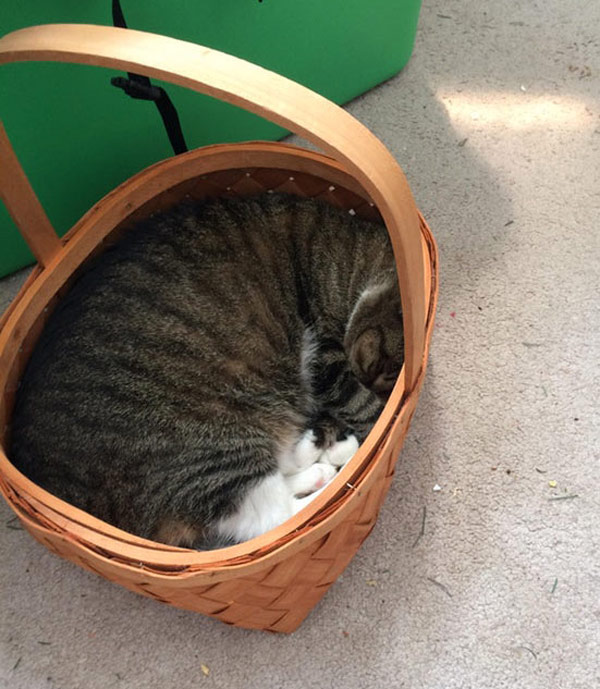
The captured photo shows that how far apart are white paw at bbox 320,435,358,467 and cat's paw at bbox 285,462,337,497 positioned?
2 cm

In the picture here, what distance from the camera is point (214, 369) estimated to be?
0.97m

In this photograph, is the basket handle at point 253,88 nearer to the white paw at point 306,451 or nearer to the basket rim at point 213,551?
the basket rim at point 213,551

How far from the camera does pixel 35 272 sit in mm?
1025

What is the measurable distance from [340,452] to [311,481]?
7 cm

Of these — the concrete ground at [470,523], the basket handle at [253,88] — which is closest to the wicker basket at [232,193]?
the basket handle at [253,88]

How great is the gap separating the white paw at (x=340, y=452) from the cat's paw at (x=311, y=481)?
Result: 0.7 inches

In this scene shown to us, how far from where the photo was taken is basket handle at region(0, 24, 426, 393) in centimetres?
59

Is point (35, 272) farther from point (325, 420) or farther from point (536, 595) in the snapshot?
point (536, 595)

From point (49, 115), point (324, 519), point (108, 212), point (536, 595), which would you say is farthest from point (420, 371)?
point (49, 115)

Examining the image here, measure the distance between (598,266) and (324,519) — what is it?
85 centimetres

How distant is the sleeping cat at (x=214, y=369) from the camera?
900 millimetres

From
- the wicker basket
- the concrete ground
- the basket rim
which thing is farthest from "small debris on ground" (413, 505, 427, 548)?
the basket rim

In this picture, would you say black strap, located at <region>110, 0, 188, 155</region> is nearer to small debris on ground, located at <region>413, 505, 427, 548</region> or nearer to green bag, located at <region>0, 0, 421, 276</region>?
green bag, located at <region>0, 0, 421, 276</region>

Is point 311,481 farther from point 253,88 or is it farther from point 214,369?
point 253,88
